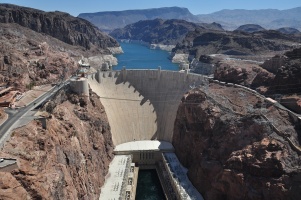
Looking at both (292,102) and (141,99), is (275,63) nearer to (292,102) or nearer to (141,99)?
(292,102)

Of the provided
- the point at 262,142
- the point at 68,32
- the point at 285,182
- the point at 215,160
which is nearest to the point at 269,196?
the point at 285,182

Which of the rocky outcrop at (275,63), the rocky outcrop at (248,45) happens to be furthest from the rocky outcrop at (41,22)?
the rocky outcrop at (275,63)

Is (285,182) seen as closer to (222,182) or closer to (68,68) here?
(222,182)

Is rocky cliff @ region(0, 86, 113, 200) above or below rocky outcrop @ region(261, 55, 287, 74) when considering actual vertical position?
below

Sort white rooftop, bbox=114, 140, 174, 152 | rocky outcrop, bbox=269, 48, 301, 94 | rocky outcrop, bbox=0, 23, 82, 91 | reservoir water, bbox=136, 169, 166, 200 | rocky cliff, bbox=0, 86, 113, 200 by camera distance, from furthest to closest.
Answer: rocky outcrop, bbox=0, 23, 82, 91 → white rooftop, bbox=114, 140, 174, 152 → rocky outcrop, bbox=269, 48, 301, 94 → reservoir water, bbox=136, 169, 166, 200 → rocky cliff, bbox=0, 86, 113, 200

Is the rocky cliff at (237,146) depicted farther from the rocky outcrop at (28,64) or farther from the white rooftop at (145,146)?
the rocky outcrop at (28,64)

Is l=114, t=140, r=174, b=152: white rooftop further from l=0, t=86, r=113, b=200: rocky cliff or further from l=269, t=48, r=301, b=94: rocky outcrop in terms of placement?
l=269, t=48, r=301, b=94: rocky outcrop

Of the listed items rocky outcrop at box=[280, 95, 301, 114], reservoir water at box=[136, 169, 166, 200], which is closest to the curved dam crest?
reservoir water at box=[136, 169, 166, 200]

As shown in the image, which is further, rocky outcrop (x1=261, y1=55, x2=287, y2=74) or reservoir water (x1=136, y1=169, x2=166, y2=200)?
rocky outcrop (x1=261, y1=55, x2=287, y2=74)
